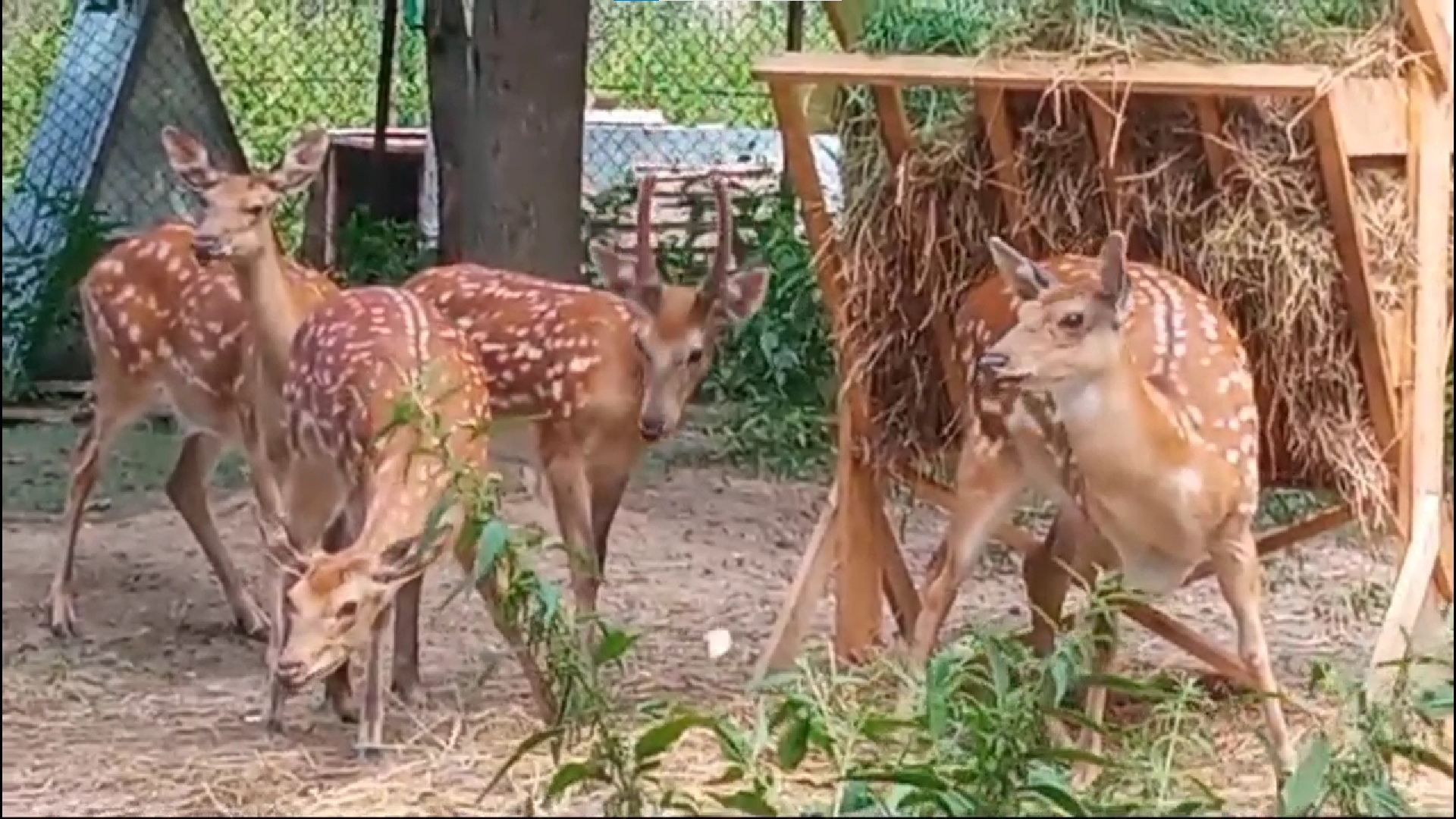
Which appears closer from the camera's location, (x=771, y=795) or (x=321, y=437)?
(x=771, y=795)

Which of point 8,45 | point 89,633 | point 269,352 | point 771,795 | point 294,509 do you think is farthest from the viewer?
point 269,352

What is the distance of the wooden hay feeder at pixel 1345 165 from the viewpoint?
180 inches

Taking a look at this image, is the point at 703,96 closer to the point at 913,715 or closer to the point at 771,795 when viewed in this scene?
the point at 913,715

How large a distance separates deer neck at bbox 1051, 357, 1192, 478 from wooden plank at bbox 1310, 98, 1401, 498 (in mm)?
432

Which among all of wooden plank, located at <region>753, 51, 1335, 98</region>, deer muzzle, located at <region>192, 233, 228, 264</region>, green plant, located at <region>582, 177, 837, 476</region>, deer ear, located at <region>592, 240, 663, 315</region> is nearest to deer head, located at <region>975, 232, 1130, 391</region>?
wooden plank, located at <region>753, 51, 1335, 98</region>

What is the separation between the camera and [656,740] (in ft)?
11.5

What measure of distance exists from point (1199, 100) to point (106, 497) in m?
2.18

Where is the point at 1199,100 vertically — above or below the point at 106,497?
above

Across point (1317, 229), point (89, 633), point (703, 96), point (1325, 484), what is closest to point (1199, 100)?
point (1317, 229)

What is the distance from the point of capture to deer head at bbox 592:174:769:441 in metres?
5.34

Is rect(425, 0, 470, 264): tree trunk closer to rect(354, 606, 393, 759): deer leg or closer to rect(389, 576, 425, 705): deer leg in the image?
rect(389, 576, 425, 705): deer leg

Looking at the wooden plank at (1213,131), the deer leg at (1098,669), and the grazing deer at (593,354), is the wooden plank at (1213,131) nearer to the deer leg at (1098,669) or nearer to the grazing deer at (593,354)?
the deer leg at (1098,669)

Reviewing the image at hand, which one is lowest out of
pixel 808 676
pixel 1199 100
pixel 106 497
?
pixel 808 676

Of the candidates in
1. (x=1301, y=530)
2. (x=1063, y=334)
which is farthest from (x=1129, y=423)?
(x=1301, y=530)
